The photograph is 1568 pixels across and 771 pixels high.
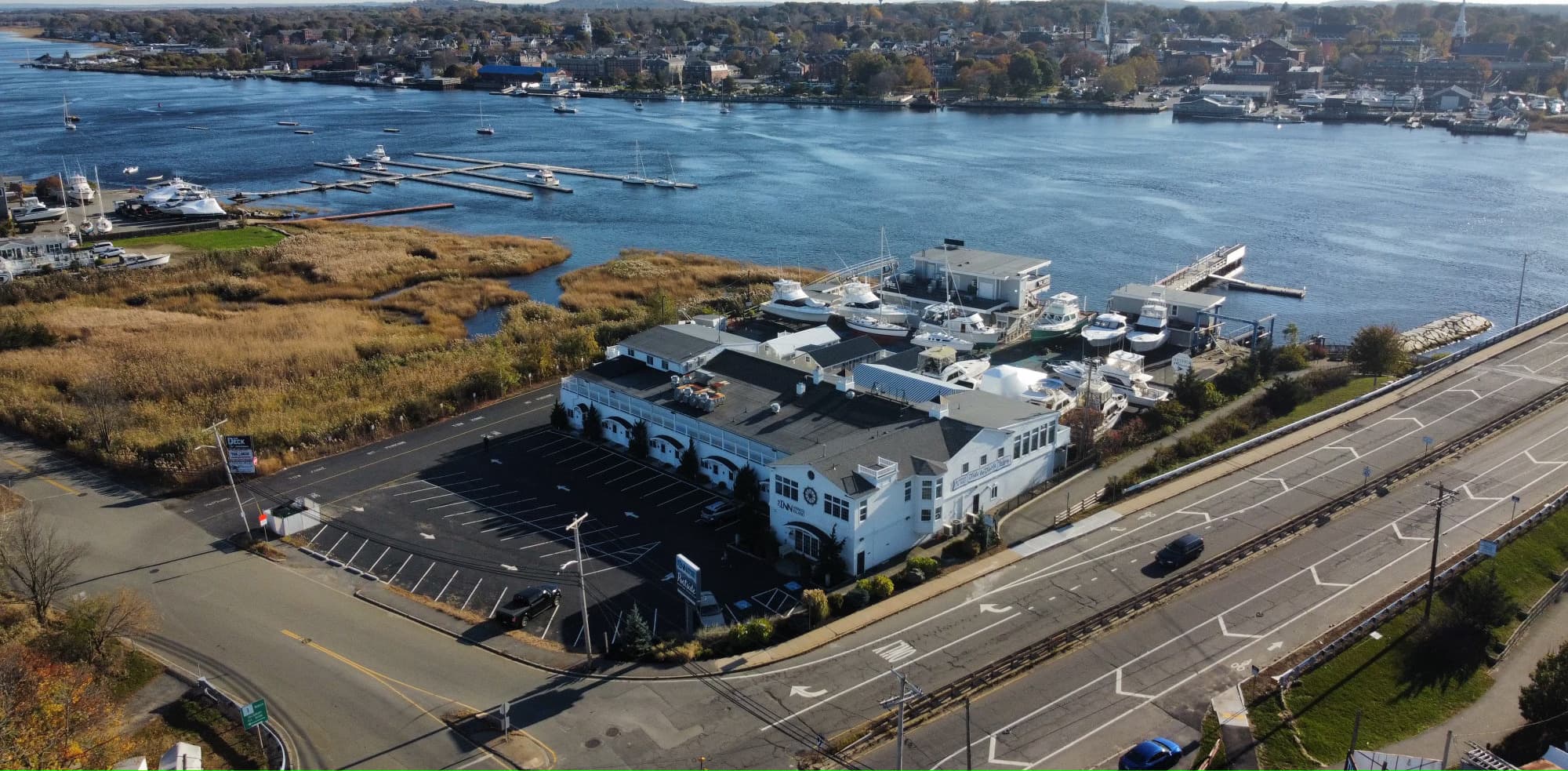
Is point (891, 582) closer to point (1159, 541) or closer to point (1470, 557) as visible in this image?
point (1159, 541)

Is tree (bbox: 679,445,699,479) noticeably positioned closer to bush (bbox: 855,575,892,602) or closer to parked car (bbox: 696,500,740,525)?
parked car (bbox: 696,500,740,525)

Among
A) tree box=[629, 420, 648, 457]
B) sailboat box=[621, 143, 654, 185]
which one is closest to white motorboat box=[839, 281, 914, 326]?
tree box=[629, 420, 648, 457]

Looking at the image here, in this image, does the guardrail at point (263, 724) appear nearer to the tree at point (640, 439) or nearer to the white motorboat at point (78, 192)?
the tree at point (640, 439)

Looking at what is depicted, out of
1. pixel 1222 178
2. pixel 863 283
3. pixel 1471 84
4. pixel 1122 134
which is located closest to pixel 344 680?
pixel 863 283

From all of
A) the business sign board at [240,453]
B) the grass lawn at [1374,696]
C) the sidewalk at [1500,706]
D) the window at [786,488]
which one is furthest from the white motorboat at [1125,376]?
the business sign board at [240,453]

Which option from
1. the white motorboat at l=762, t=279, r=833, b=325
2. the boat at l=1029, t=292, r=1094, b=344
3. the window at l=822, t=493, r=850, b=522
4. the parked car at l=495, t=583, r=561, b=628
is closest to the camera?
the parked car at l=495, t=583, r=561, b=628

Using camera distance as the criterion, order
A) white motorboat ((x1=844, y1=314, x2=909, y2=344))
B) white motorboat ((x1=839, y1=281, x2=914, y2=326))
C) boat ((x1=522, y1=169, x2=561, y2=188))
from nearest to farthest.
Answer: white motorboat ((x1=844, y1=314, x2=909, y2=344))
white motorboat ((x1=839, y1=281, x2=914, y2=326))
boat ((x1=522, y1=169, x2=561, y2=188))
